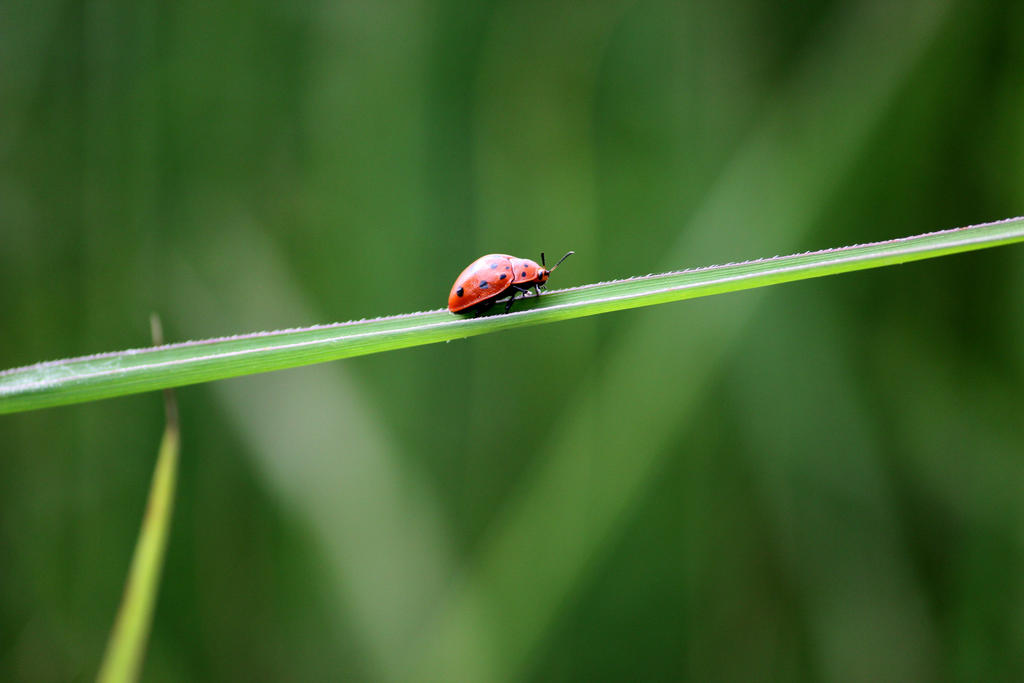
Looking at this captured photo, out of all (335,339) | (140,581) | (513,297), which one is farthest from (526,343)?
(140,581)

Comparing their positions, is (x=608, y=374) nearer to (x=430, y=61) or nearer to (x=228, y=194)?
(x=430, y=61)

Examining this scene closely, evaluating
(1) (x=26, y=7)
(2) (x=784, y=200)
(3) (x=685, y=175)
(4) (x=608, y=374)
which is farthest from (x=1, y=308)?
(2) (x=784, y=200)

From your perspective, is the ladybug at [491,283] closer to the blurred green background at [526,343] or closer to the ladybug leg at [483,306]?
the ladybug leg at [483,306]

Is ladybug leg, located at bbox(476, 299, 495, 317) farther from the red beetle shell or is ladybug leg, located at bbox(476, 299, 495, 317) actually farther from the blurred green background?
the blurred green background

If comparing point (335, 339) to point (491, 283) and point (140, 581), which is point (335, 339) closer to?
point (491, 283)

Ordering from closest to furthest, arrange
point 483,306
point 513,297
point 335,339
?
point 335,339 < point 483,306 < point 513,297

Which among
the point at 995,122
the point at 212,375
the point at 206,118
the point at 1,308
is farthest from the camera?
the point at 206,118

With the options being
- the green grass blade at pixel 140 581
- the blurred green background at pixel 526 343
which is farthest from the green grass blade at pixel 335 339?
the blurred green background at pixel 526 343
